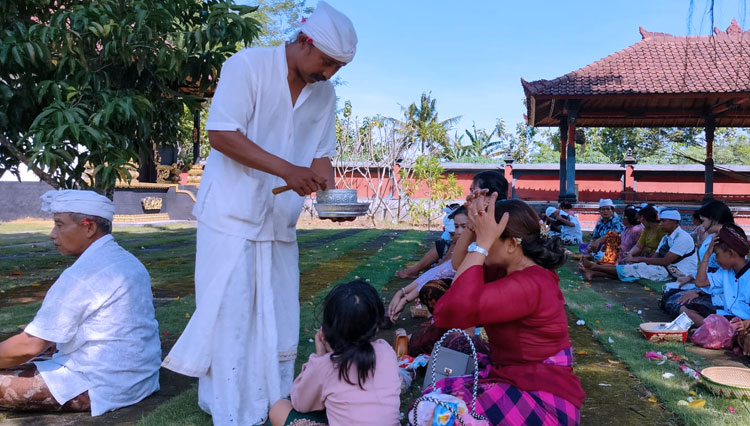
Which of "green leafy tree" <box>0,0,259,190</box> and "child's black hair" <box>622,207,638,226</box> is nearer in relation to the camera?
Result: "green leafy tree" <box>0,0,259,190</box>

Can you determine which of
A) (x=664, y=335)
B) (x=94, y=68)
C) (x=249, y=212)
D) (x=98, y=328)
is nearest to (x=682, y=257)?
(x=664, y=335)

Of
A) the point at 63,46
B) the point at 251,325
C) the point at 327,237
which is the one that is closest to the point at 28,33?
the point at 63,46

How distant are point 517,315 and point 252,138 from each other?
58.3 inches

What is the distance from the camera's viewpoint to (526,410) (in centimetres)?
229

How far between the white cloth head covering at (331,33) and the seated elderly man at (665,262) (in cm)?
623

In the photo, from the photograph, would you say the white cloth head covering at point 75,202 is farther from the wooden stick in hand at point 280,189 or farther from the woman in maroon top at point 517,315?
the woman in maroon top at point 517,315

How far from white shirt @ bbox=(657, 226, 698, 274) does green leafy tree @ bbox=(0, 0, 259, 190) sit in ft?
19.2

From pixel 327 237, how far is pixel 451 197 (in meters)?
6.45

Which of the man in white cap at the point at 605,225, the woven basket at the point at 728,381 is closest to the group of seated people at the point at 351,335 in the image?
the woven basket at the point at 728,381

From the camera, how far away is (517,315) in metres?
2.23

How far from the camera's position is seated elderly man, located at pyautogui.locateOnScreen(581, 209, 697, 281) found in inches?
294

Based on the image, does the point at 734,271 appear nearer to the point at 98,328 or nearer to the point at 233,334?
the point at 233,334

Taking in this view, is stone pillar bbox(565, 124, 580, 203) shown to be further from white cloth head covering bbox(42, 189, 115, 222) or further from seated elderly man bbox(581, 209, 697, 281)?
white cloth head covering bbox(42, 189, 115, 222)

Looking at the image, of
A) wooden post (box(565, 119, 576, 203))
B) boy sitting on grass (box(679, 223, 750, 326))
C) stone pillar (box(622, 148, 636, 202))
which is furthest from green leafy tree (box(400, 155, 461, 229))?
boy sitting on grass (box(679, 223, 750, 326))
